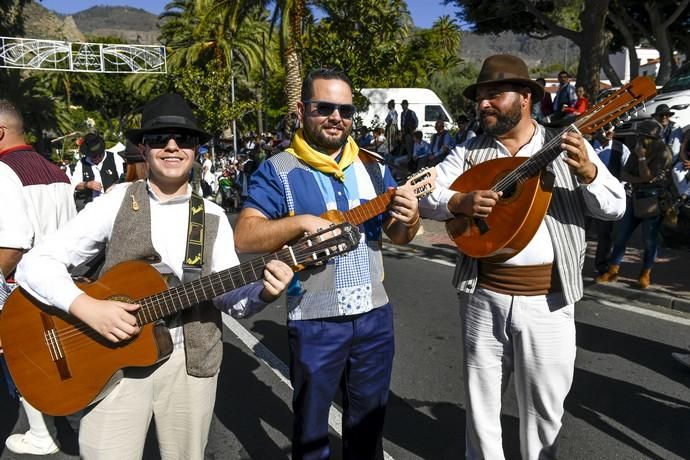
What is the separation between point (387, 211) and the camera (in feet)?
8.26

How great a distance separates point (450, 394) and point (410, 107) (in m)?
18.0

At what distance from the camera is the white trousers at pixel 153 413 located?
223cm

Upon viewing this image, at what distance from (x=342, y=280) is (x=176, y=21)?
40617mm

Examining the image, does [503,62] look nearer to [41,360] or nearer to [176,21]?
[41,360]

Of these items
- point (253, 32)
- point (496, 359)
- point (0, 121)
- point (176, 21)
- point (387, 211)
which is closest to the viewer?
point (387, 211)

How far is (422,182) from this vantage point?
240 cm

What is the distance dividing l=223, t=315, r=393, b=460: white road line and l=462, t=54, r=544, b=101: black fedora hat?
7.52 feet

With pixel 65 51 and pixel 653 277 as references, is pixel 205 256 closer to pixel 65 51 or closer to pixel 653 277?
pixel 653 277

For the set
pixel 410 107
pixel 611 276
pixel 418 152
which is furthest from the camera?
pixel 410 107

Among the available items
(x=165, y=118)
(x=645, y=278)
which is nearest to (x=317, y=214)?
(x=165, y=118)

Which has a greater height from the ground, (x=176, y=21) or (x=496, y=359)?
(x=176, y=21)

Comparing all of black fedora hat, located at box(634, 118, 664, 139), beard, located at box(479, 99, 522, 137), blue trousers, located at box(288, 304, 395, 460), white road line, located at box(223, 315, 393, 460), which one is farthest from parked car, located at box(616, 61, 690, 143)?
blue trousers, located at box(288, 304, 395, 460)

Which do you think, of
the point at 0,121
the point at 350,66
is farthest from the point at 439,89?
the point at 0,121

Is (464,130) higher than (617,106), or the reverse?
(617,106)
